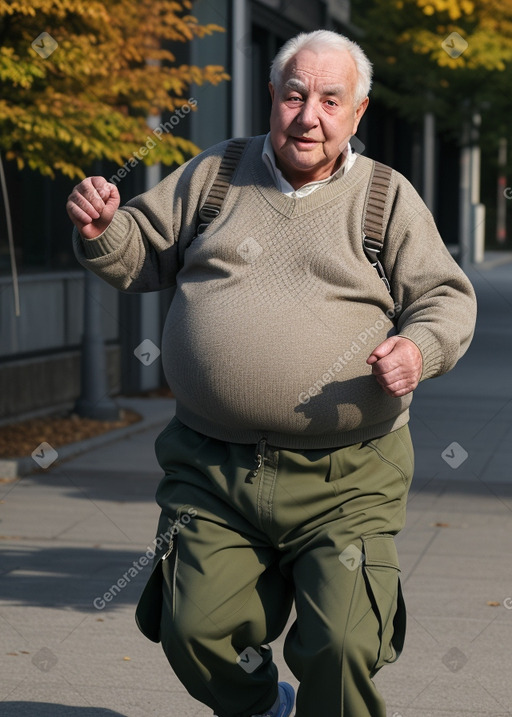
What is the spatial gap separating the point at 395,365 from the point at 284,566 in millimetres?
636

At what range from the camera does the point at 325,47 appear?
3184 mm

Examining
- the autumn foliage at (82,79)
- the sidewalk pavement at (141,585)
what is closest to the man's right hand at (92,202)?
the sidewalk pavement at (141,585)

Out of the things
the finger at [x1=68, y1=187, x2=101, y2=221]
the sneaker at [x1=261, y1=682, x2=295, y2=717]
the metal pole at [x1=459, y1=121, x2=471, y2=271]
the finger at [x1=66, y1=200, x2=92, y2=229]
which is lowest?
the metal pole at [x1=459, y1=121, x2=471, y2=271]

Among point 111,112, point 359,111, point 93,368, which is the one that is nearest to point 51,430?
point 93,368

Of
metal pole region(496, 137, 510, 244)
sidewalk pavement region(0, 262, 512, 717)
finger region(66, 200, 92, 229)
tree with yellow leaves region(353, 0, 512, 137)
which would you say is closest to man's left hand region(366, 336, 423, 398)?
finger region(66, 200, 92, 229)

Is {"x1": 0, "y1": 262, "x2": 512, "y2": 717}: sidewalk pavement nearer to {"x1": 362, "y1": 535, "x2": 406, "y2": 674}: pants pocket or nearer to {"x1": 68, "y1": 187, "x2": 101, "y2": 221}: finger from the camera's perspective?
{"x1": 362, "y1": 535, "x2": 406, "y2": 674}: pants pocket

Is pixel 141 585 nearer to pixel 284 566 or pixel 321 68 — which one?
pixel 284 566

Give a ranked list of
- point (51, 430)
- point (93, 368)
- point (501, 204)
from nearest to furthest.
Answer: point (51, 430), point (93, 368), point (501, 204)

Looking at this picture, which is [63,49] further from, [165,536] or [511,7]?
[511,7]

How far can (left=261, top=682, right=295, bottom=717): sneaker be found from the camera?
3445mm

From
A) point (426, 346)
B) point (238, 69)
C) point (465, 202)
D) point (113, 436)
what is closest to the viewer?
point (426, 346)

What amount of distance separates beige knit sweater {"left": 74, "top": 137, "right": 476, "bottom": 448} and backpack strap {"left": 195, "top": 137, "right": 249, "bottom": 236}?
0.02m

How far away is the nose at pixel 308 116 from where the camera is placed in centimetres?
313

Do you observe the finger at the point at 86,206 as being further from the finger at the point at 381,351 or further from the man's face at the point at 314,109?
the finger at the point at 381,351
